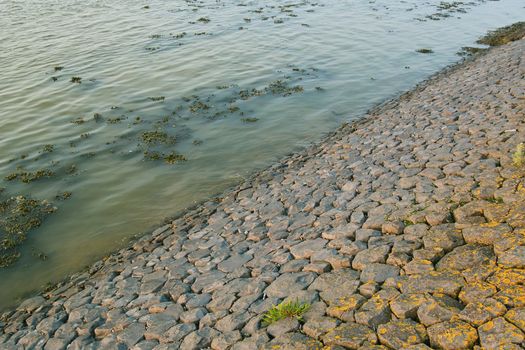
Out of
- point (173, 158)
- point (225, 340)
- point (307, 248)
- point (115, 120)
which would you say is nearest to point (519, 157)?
point (307, 248)

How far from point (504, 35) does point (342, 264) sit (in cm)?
2576

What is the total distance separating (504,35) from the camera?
26.1m

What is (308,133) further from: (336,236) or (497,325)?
(497,325)

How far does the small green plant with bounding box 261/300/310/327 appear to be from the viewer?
5.49 meters

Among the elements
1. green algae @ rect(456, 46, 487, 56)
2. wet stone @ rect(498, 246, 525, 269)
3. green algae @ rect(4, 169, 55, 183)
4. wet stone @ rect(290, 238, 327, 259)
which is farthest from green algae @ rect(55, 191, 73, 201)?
green algae @ rect(456, 46, 487, 56)

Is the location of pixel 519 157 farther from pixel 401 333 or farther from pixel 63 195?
pixel 63 195

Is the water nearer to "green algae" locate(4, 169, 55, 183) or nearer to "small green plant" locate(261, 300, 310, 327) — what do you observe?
"green algae" locate(4, 169, 55, 183)

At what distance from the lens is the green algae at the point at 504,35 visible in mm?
24681

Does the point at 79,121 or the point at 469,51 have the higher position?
the point at 79,121

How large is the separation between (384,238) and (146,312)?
152 inches

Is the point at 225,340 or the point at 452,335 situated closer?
the point at 452,335

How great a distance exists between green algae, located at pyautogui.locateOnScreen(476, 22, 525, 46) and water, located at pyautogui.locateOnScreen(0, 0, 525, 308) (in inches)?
31.2

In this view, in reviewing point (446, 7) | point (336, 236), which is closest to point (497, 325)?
point (336, 236)

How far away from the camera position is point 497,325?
14.1 feet
